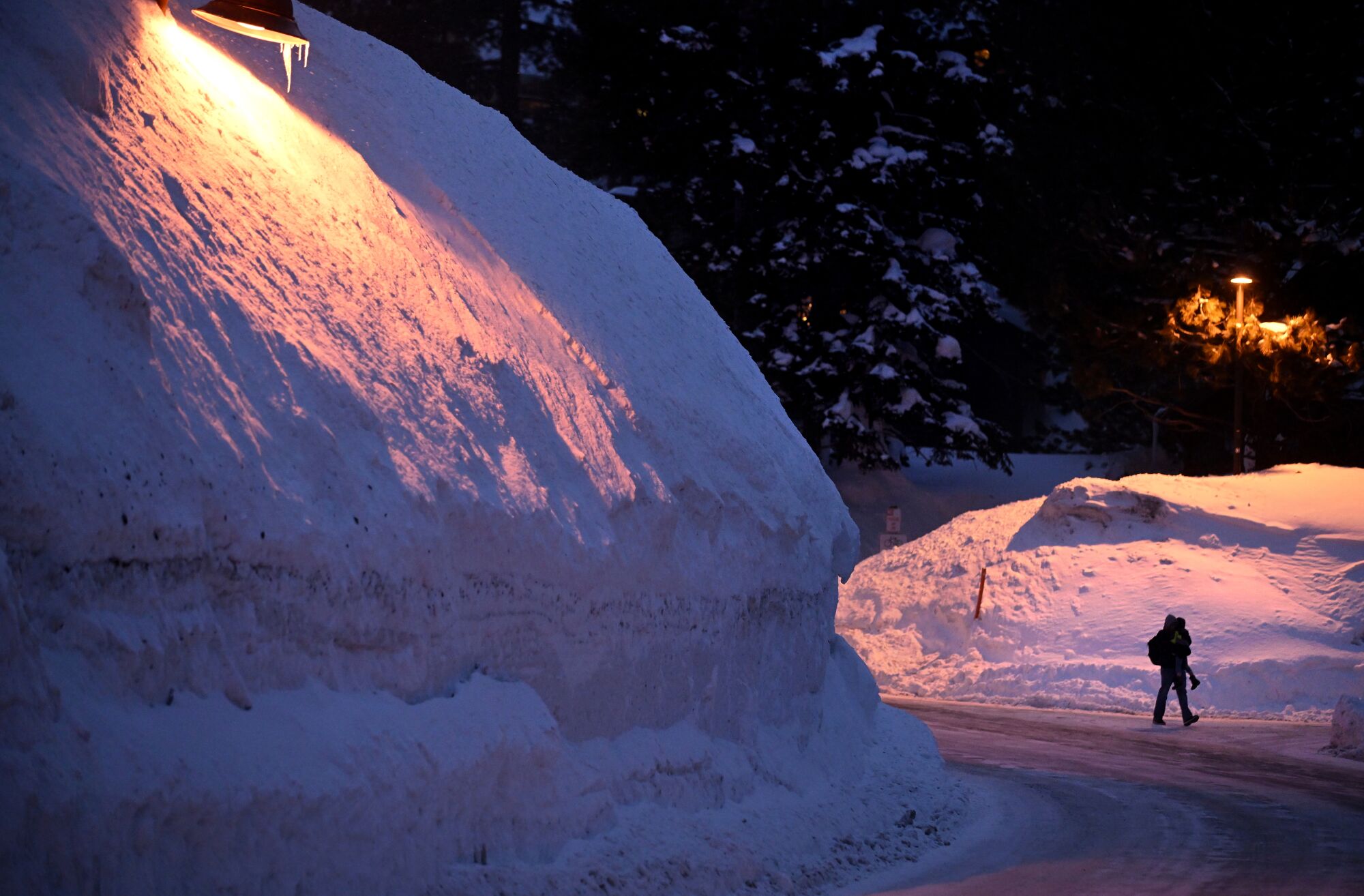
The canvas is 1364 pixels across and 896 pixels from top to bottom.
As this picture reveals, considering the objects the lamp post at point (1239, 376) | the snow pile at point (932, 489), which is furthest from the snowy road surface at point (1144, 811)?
the snow pile at point (932, 489)

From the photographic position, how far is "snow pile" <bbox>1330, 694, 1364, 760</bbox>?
15.2m

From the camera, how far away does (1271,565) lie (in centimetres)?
2228

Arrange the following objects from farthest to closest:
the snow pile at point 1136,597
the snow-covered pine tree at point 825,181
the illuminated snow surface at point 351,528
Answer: the snow-covered pine tree at point 825,181, the snow pile at point 1136,597, the illuminated snow surface at point 351,528

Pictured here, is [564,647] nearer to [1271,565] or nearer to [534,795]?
[534,795]

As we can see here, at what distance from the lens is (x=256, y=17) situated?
7.36 meters

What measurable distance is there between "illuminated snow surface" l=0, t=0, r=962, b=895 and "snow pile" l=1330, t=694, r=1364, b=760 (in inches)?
A: 292

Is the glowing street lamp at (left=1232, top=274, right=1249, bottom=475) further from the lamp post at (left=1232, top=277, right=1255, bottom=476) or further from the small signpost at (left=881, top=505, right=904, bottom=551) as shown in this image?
the small signpost at (left=881, top=505, right=904, bottom=551)

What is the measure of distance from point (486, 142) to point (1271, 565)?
16736mm

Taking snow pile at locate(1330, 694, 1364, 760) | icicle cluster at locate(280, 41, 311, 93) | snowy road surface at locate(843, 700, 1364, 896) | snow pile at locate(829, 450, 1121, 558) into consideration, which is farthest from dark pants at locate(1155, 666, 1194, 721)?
snow pile at locate(829, 450, 1121, 558)

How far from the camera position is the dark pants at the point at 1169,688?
18.0 meters

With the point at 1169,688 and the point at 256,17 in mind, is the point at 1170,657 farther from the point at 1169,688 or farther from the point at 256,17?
the point at 256,17

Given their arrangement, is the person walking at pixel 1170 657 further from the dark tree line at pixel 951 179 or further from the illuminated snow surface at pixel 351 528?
the dark tree line at pixel 951 179

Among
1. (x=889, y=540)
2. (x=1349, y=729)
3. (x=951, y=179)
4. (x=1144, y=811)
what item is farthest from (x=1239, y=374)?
(x=1144, y=811)

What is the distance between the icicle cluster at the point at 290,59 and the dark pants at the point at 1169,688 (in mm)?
14108
